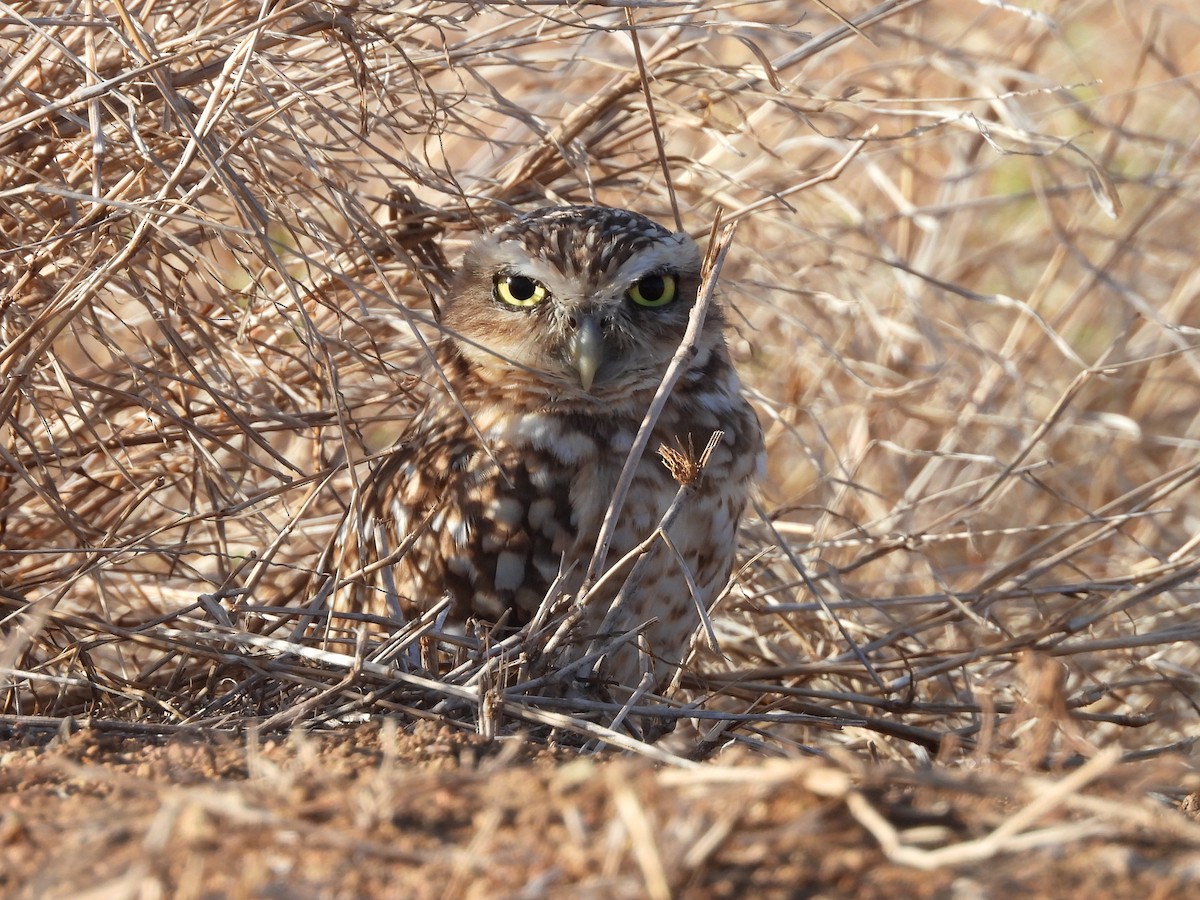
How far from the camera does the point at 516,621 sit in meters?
2.42

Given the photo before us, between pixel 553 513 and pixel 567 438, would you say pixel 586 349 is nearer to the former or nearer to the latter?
pixel 567 438

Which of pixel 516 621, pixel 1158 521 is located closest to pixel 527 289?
pixel 516 621

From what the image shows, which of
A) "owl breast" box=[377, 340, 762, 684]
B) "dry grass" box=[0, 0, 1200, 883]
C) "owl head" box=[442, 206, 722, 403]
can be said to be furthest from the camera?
"owl head" box=[442, 206, 722, 403]

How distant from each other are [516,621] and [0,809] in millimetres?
1114

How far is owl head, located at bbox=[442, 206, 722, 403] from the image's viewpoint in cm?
250

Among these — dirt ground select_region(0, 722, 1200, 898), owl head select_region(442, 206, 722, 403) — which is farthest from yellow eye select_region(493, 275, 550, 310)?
→ dirt ground select_region(0, 722, 1200, 898)

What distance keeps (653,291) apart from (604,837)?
4.92 feet

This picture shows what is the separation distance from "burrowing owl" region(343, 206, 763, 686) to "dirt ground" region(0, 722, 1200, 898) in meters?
0.96

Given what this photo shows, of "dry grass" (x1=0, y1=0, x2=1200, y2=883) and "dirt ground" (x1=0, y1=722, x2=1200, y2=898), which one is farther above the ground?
"dry grass" (x1=0, y1=0, x2=1200, y2=883)

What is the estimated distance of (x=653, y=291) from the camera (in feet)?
8.47

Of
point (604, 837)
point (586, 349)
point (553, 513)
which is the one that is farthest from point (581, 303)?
point (604, 837)

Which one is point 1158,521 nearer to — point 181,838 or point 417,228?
point 417,228

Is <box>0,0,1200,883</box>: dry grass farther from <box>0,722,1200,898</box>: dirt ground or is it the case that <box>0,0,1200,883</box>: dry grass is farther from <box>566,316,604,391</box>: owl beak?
<box>566,316,604,391</box>: owl beak

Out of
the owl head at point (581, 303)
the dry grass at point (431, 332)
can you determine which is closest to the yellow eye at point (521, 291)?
the owl head at point (581, 303)
